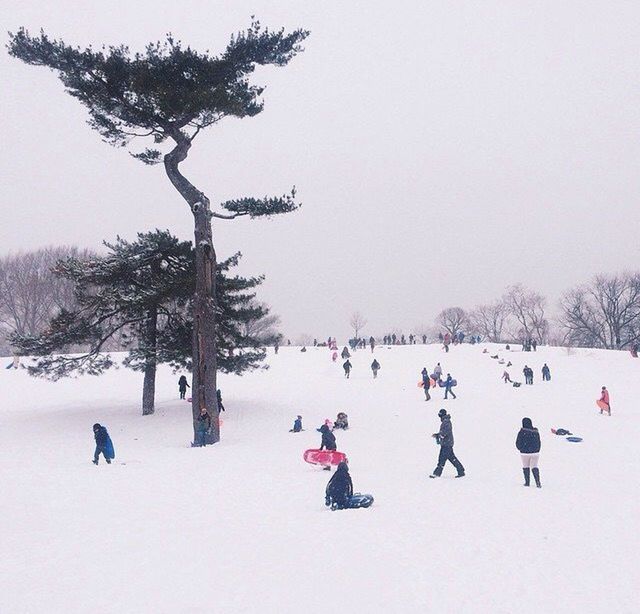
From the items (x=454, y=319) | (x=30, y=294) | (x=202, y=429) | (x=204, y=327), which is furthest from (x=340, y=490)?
(x=454, y=319)

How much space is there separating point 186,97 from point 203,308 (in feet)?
24.4

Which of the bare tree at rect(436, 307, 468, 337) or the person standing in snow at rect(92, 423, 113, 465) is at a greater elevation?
the bare tree at rect(436, 307, 468, 337)

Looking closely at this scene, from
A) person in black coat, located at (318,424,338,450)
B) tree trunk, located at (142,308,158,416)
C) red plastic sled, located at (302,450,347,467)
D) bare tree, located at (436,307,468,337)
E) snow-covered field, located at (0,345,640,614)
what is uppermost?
bare tree, located at (436,307,468,337)

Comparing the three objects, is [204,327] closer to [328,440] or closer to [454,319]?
[328,440]

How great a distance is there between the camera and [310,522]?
1045 centimetres

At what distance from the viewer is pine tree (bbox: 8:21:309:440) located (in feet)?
67.1

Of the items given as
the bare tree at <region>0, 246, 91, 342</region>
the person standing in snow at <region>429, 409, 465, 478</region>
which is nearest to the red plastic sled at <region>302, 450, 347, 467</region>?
the person standing in snow at <region>429, 409, 465, 478</region>

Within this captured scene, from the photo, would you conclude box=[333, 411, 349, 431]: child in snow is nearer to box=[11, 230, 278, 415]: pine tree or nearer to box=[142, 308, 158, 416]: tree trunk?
box=[11, 230, 278, 415]: pine tree

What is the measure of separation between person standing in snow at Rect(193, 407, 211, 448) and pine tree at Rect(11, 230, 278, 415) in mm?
4959

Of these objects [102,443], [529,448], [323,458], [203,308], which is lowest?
[323,458]

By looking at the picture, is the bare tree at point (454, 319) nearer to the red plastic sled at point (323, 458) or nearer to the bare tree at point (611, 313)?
the bare tree at point (611, 313)

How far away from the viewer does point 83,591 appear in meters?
7.54

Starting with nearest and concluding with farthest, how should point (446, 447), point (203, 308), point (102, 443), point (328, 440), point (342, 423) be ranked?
point (446, 447)
point (328, 440)
point (102, 443)
point (203, 308)
point (342, 423)

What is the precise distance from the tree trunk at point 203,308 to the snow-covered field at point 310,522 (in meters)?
1.88
